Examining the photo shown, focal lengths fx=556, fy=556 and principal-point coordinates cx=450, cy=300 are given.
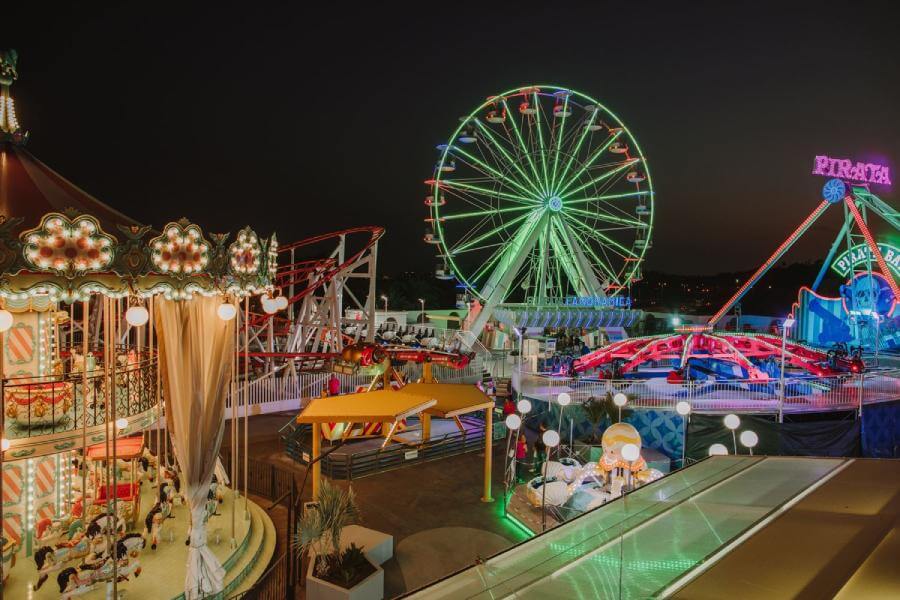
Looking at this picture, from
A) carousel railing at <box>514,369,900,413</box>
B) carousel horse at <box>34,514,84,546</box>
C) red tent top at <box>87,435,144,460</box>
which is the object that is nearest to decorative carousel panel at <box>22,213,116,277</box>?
carousel horse at <box>34,514,84,546</box>

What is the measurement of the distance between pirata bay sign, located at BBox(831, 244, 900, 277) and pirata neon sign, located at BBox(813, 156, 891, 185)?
9.29ft

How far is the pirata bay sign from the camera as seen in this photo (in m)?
23.2

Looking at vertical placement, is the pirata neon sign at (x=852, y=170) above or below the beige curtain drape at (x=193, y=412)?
above

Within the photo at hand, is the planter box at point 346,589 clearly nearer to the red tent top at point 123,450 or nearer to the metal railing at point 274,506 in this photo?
the metal railing at point 274,506

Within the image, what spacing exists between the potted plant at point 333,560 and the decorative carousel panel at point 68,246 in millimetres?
3791

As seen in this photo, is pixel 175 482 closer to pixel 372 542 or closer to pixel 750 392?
pixel 372 542

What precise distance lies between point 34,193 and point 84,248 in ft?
4.43

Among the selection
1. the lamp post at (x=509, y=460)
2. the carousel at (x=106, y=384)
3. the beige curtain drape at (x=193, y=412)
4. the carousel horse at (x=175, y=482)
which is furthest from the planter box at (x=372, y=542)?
the carousel horse at (x=175, y=482)

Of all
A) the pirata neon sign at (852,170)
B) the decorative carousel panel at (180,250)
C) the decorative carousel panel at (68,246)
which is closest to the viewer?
the decorative carousel panel at (68,246)

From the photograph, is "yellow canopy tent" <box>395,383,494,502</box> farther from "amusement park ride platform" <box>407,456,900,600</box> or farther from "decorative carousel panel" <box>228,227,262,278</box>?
"amusement park ride platform" <box>407,456,900,600</box>

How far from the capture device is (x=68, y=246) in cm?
530

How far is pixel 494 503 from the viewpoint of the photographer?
10.2m

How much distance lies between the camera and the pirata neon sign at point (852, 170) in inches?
906

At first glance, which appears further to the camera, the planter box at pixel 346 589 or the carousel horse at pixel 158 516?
the carousel horse at pixel 158 516
